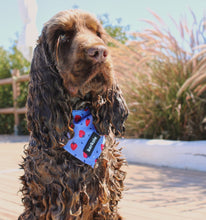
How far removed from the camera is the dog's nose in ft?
5.56

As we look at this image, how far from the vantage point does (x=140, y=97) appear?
5.88 meters

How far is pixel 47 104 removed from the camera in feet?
6.33

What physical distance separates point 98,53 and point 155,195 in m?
2.10

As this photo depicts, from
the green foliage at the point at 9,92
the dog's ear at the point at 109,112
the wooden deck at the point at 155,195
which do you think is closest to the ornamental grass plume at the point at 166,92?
the wooden deck at the point at 155,195

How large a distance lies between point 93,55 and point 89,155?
0.65m

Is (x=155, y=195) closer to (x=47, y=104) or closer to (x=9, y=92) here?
(x=47, y=104)

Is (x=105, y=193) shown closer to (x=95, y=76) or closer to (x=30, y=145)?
(x=30, y=145)

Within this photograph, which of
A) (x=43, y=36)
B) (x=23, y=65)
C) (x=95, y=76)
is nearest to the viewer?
(x=95, y=76)

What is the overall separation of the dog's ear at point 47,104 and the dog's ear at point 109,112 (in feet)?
0.73

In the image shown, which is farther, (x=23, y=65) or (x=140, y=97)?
(x=23, y=65)

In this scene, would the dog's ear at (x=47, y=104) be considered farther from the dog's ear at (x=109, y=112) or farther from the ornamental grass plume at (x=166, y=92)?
the ornamental grass plume at (x=166, y=92)

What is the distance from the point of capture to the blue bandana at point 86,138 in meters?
1.92

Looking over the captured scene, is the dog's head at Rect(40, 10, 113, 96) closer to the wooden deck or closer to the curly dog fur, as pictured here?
the curly dog fur

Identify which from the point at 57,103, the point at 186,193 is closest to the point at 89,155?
the point at 57,103
